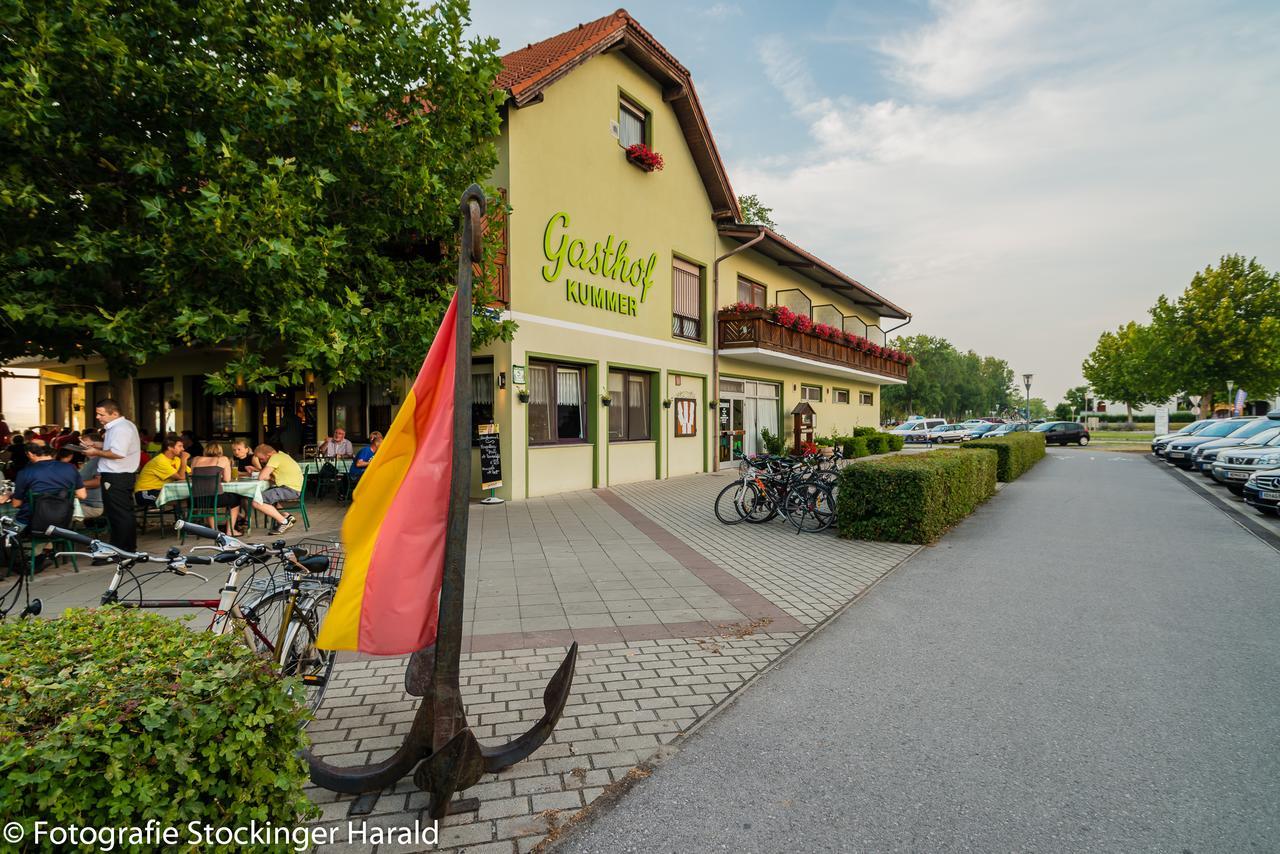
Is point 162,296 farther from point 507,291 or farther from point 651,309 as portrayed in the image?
point 651,309

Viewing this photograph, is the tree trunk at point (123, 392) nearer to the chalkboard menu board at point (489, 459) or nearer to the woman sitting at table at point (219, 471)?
the woman sitting at table at point (219, 471)

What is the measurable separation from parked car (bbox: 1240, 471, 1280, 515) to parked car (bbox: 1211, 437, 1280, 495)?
2.25 m

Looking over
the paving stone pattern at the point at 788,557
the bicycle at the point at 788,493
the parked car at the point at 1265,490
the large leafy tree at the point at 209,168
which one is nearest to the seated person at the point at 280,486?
the large leafy tree at the point at 209,168

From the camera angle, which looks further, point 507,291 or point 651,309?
point 651,309

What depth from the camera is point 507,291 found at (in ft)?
40.7

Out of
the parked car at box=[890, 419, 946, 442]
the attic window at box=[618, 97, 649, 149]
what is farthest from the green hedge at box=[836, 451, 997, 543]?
the parked car at box=[890, 419, 946, 442]

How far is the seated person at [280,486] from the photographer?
9.20m

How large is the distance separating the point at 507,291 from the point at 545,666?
30.1 feet

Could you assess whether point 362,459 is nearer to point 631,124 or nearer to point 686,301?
point 686,301

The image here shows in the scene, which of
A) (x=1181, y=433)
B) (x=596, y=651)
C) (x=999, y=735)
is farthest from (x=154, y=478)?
(x=1181, y=433)

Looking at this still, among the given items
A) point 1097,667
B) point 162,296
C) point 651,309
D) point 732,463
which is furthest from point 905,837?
point 732,463

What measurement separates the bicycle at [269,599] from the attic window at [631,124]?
14101mm

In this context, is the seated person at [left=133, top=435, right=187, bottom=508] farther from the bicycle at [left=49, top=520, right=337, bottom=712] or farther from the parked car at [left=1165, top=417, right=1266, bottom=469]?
the parked car at [left=1165, top=417, right=1266, bottom=469]

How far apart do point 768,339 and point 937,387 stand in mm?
59304
